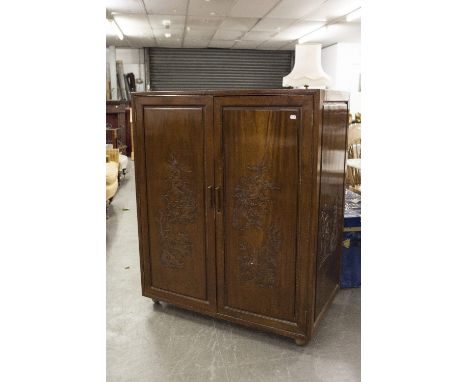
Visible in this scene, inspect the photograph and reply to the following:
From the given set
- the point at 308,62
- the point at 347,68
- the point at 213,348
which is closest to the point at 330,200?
the point at 213,348

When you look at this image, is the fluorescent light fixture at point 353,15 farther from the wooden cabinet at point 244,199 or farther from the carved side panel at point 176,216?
the carved side panel at point 176,216

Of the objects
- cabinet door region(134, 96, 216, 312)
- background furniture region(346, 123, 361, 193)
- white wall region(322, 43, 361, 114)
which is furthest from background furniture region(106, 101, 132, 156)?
cabinet door region(134, 96, 216, 312)

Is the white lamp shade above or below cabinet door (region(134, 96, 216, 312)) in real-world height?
above

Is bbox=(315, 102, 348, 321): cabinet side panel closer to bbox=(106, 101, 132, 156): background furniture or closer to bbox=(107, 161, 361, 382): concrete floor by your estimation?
bbox=(107, 161, 361, 382): concrete floor

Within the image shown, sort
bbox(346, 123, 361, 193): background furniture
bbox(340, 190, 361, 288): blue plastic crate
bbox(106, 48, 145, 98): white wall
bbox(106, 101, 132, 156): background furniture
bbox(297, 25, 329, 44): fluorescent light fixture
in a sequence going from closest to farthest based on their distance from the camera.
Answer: bbox(340, 190, 361, 288): blue plastic crate → bbox(346, 123, 361, 193): background furniture → bbox(297, 25, 329, 44): fluorescent light fixture → bbox(106, 101, 132, 156): background furniture → bbox(106, 48, 145, 98): white wall

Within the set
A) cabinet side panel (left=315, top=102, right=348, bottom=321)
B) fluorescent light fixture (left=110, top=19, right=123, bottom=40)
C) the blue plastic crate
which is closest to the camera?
cabinet side panel (left=315, top=102, right=348, bottom=321)

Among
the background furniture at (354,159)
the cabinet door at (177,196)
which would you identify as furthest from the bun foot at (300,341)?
the background furniture at (354,159)

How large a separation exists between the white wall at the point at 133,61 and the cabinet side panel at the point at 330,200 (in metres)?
9.73

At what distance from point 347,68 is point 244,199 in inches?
387

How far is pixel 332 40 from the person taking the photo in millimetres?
10094

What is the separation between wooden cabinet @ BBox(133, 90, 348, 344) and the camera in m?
1.92

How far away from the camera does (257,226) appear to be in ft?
6.80

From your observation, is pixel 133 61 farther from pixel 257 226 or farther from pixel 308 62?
pixel 257 226
